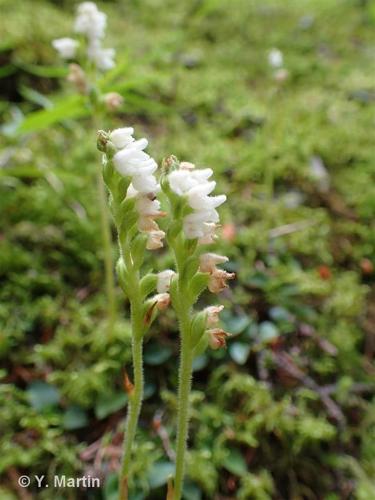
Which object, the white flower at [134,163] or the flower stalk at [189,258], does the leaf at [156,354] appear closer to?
the flower stalk at [189,258]

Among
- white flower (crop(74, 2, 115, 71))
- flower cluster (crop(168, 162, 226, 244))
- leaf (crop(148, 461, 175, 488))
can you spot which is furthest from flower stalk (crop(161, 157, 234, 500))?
white flower (crop(74, 2, 115, 71))

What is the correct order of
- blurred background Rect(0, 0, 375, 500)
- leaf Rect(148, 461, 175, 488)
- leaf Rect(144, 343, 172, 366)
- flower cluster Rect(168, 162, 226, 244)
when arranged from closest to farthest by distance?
1. flower cluster Rect(168, 162, 226, 244)
2. leaf Rect(148, 461, 175, 488)
3. blurred background Rect(0, 0, 375, 500)
4. leaf Rect(144, 343, 172, 366)

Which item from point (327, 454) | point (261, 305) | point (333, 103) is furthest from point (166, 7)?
point (327, 454)

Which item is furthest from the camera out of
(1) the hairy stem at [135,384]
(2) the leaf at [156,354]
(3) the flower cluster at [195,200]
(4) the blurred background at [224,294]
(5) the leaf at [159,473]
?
(2) the leaf at [156,354]

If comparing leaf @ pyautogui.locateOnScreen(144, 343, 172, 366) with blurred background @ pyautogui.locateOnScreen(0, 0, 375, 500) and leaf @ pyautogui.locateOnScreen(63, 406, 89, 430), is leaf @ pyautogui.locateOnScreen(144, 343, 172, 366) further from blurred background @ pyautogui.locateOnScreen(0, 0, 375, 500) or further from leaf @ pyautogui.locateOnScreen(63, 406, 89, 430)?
leaf @ pyautogui.locateOnScreen(63, 406, 89, 430)

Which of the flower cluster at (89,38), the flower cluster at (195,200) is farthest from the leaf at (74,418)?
the flower cluster at (89,38)

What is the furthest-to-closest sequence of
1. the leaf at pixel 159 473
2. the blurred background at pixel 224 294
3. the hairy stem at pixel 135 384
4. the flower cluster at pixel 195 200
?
1. the blurred background at pixel 224 294
2. the leaf at pixel 159 473
3. the hairy stem at pixel 135 384
4. the flower cluster at pixel 195 200
